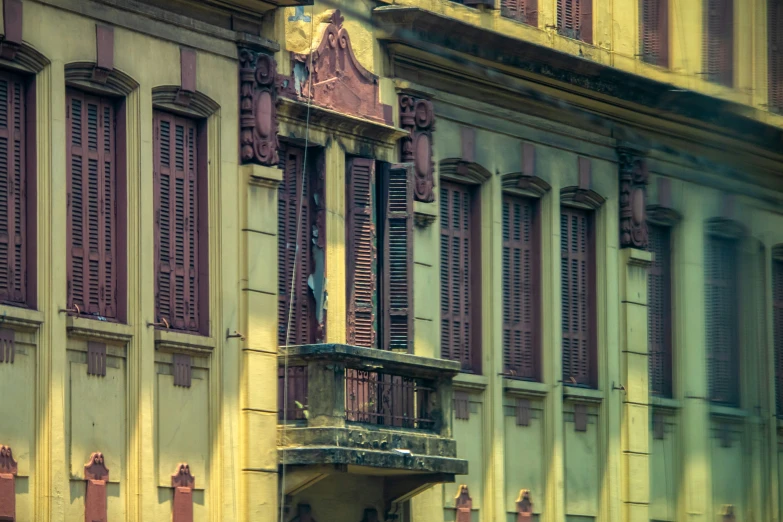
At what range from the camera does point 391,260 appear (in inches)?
1052

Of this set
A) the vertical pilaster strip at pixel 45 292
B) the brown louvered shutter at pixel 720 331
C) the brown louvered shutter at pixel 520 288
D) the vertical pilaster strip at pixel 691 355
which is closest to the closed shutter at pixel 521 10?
the brown louvered shutter at pixel 520 288

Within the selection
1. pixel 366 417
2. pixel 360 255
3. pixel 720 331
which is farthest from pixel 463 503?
pixel 720 331

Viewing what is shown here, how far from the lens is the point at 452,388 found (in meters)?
27.1

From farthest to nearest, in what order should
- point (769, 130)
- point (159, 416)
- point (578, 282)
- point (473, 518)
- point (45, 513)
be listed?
point (769, 130)
point (578, 282)
point (473, 518)
point (159, 416)
point (45, 513)

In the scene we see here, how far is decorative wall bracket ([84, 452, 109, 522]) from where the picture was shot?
22734 mm

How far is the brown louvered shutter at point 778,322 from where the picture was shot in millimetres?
33156

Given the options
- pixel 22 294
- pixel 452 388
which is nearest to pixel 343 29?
pixel 452 388

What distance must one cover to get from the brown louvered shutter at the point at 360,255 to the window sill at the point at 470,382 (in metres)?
1.74

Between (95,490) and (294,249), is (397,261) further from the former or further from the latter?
(95,490)

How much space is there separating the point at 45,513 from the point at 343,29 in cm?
714

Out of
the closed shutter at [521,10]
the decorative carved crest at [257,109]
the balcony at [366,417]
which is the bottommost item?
the balcony at [366,417]

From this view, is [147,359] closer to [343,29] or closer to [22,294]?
[22,294]

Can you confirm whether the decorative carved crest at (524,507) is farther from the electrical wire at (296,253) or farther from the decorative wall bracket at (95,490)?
the decorative wall bracket at (95,490)

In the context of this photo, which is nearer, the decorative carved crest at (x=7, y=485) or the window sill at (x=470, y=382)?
the decorative carved crest at (x=7, y=485)
